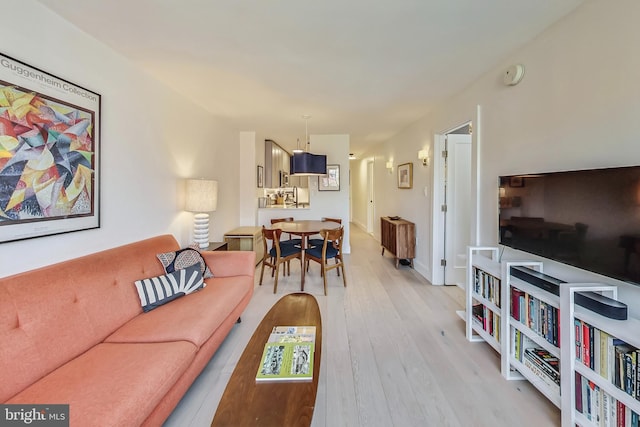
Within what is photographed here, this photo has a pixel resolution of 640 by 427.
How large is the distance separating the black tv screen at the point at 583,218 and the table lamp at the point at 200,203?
9.54 feet

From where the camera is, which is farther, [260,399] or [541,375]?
[541,375]

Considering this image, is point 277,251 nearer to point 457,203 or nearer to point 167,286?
point 167,286

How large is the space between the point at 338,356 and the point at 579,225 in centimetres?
176

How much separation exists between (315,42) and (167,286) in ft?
7.04

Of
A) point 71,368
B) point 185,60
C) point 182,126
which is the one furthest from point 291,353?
point 182,126

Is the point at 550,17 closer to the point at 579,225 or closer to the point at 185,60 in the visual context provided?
the point at 579,225

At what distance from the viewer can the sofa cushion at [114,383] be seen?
107cm

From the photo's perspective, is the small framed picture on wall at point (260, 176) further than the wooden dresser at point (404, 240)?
Yes

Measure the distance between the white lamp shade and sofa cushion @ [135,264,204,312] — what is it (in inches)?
37.0

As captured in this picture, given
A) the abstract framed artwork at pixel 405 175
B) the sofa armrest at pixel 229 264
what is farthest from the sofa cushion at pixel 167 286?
the abstract framed artwork at pixel 405 175

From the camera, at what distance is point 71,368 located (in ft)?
4.38

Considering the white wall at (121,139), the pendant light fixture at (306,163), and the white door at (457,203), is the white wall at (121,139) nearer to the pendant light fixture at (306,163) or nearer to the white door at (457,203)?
the pendant light fixture at (306,163)

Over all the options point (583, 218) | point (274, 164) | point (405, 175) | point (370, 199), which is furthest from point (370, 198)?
point (583, 218)

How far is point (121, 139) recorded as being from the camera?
7.48ft
